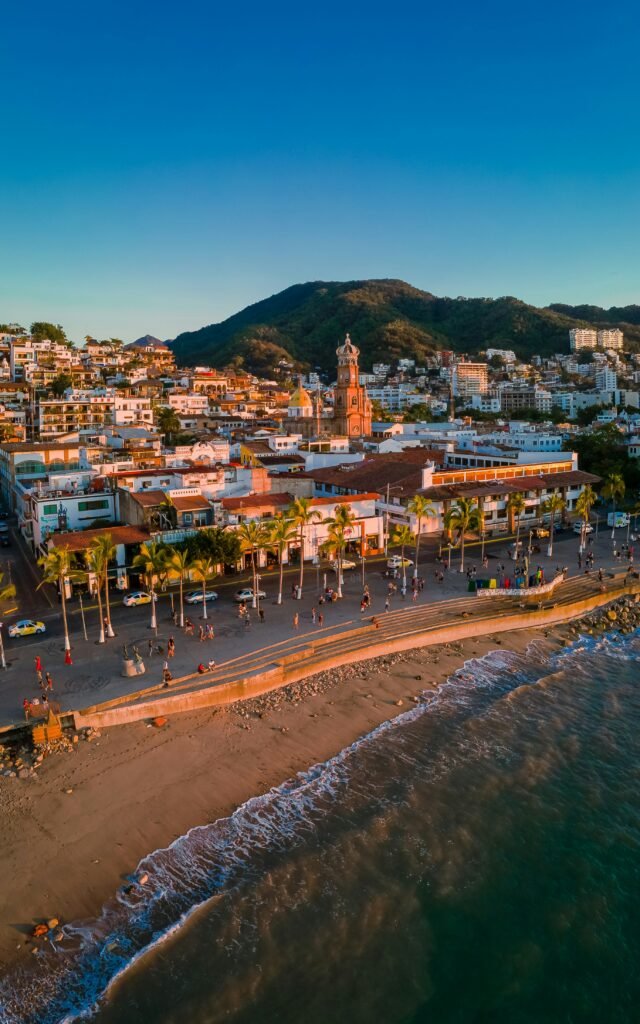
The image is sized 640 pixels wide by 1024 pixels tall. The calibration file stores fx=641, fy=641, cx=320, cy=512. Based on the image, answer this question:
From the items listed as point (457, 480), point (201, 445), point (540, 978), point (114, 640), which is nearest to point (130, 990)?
point (540, 978)

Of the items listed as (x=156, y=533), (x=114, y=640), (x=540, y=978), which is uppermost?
(x=156, y=533)

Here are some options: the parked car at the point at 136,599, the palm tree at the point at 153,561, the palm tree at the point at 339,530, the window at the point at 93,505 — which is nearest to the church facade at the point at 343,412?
the palm tree at the point at 339,530

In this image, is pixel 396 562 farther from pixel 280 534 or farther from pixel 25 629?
pixel 25 629

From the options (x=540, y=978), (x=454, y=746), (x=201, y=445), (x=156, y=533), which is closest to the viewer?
(x=540, y=978)

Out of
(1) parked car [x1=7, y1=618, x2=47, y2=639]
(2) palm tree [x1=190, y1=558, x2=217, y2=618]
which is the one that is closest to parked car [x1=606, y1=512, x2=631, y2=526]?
(2) palm tree [x1=190, y1=558, x2=217, y2=618]

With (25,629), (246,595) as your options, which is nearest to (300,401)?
(246,595)

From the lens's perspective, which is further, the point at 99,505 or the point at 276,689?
the point at 99,505

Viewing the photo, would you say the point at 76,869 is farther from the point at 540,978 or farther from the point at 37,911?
the point at 540,978
